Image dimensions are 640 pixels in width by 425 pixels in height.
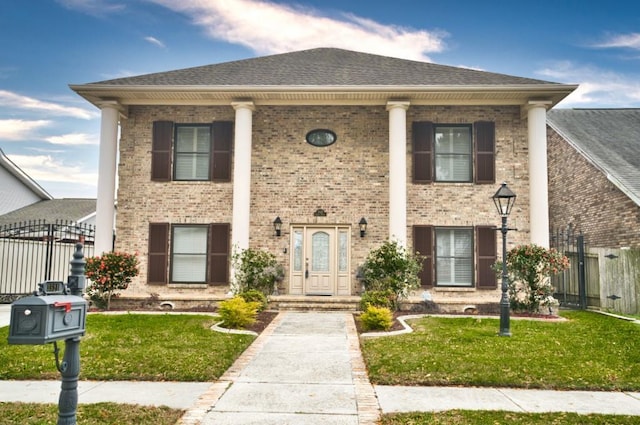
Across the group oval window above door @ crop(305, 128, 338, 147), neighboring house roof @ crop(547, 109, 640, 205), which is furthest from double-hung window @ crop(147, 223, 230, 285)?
neighboring house roof @ crop(547, 109, 640, 205)

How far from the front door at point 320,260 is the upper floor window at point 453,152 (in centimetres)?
291

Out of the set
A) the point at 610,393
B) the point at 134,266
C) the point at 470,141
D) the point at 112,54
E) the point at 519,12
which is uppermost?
the point at 519,12

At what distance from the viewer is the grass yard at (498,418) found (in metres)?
4.58

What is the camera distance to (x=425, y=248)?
1443cm

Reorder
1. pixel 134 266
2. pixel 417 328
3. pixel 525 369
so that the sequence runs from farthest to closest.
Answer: pixel 134 266 → pixel 417 328 → pixel 525 369

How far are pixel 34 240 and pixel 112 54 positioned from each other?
6325 mm

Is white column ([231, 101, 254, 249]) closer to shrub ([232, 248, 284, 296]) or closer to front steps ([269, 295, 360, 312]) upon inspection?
shrub ([232, 248, 284, 296])

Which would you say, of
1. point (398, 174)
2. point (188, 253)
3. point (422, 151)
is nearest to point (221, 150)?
point (188, 253)

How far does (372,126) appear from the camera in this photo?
48.9 feet

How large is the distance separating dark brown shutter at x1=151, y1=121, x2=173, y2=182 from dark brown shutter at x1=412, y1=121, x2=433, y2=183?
7144 mm

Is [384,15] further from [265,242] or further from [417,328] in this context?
[417,328]

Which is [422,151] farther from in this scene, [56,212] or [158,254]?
[56,212]

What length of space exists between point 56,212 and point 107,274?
1548 centimetres

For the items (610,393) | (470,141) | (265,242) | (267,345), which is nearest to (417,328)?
(267,345)
